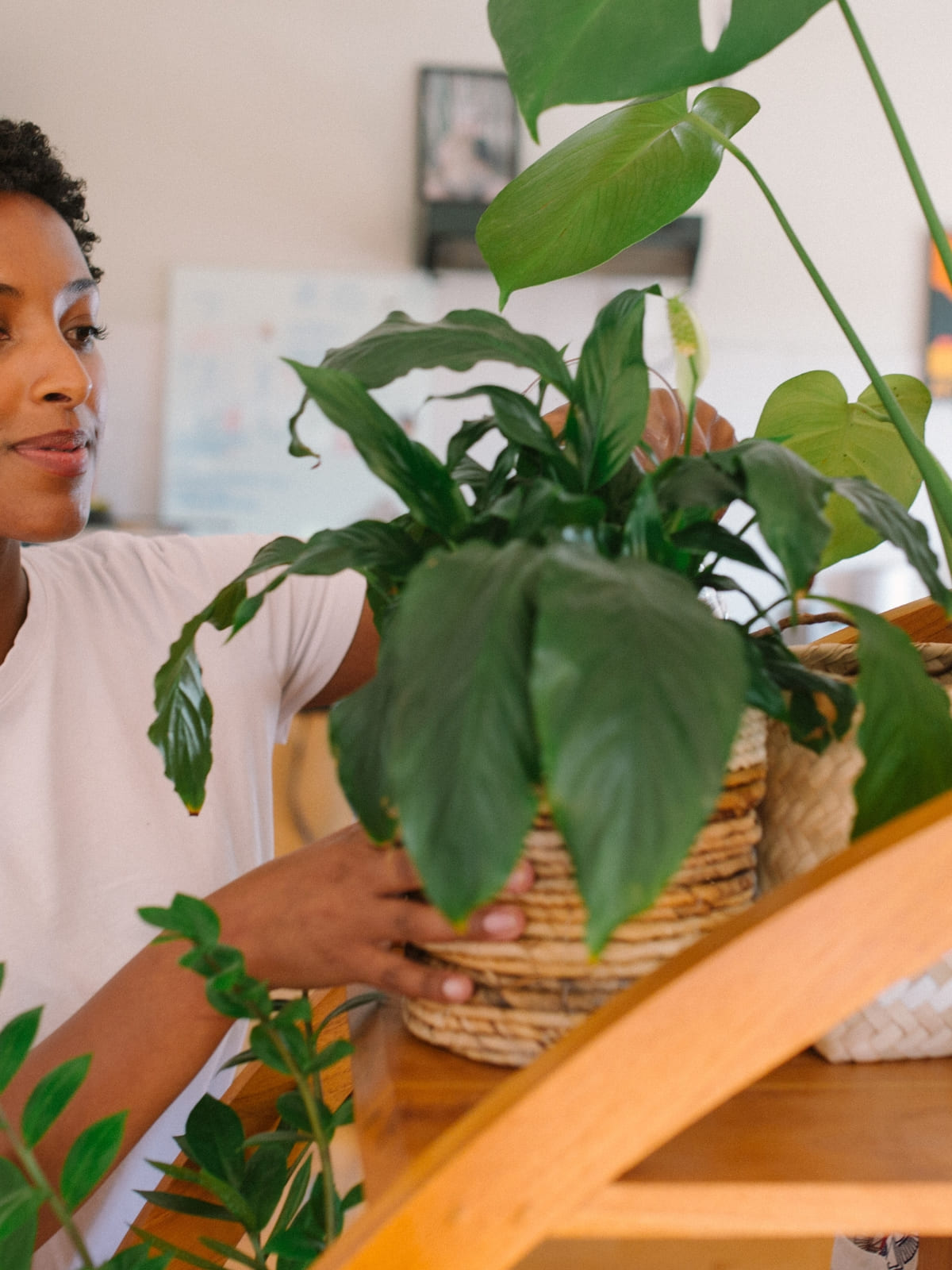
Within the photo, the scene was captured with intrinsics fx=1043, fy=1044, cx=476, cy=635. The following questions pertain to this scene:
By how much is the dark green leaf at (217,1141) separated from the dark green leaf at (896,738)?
1.10 ft

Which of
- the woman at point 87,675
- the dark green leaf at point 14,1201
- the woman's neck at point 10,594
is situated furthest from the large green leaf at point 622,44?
the woman's neck at point 10,594

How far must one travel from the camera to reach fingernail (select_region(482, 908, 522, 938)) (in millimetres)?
405

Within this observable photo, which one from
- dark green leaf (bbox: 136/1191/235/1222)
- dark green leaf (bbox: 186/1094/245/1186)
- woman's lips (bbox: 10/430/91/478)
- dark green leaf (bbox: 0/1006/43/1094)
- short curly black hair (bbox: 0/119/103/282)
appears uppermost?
short curly black hair (bbox: 0/119/103/282)

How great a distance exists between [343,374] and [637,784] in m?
0.23

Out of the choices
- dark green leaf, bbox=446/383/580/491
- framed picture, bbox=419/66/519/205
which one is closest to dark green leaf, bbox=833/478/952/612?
dark green leaf, bbox=446/383/580/491

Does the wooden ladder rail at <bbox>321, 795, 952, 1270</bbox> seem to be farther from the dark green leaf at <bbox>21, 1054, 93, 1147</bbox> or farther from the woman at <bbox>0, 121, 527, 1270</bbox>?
the woman at <bbox>0, 121, 527, 1270</bbox>

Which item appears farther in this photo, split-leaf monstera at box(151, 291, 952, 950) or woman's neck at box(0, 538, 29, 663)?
woman's neck at box(0, 538, 29, 663)

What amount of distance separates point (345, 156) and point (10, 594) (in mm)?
3133

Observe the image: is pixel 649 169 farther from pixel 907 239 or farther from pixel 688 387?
pixel 907 239

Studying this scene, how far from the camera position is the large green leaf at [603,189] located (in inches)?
22.4

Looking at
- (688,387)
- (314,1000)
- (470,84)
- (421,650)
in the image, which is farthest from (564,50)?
(470,84)

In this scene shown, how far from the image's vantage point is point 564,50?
1.47 feet

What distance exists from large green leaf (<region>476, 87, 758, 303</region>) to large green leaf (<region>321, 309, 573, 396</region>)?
0.15m

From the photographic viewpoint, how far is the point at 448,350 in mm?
428
